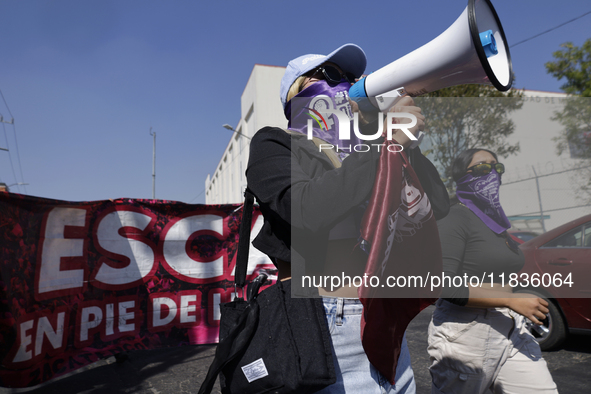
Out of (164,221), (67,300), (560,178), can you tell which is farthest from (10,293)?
(560,178)

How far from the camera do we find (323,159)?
1112 millimetres

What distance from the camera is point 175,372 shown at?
4.26 meters

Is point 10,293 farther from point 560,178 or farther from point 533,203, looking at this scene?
point 560,178

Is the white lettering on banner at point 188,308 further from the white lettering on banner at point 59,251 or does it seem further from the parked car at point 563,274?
the parked car at point 563,274

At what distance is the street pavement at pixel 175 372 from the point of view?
12.2ft

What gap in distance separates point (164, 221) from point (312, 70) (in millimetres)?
4261

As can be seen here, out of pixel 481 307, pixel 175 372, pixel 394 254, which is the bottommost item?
pixel 175 372

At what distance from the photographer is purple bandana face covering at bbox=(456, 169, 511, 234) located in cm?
203

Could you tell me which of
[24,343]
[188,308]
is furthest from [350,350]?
[188,308]

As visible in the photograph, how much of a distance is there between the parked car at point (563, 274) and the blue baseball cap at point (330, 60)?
150 inches

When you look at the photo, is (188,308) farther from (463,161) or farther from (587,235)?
(587,235)

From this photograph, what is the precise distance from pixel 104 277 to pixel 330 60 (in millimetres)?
4144

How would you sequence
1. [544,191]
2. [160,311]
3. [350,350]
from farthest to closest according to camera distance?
[160,311], [544,191], [350,350]

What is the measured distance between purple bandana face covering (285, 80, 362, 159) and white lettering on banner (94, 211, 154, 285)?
13.0 feet
